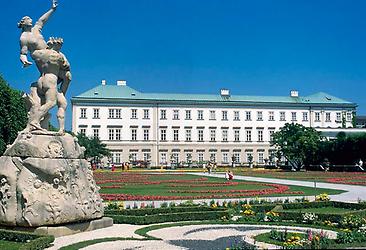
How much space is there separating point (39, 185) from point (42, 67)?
294cm

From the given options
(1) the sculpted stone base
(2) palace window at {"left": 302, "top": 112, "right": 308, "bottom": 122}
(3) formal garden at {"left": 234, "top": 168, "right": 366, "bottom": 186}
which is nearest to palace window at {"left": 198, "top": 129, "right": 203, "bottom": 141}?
(2) palace window at {"left": 302, "top": 112, "right": 308, "bottom": 122}

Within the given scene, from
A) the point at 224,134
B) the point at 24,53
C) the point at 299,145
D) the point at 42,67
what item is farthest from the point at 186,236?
the point at 224,134

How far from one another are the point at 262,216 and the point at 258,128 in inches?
Answer: 2592

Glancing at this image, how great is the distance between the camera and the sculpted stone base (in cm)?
1116

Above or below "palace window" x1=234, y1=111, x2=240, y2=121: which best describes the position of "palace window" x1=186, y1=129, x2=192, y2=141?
below

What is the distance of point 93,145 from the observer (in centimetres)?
6384

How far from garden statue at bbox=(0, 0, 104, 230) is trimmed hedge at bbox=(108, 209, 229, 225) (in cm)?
123

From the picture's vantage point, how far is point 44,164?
1140 cm

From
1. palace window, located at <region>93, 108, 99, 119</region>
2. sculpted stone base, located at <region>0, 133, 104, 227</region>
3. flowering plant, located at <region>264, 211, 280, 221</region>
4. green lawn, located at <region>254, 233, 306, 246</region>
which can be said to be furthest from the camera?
palace window, located at <region>93, 108, 99, 119</region>

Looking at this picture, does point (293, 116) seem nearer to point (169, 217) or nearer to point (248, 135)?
point (248, 135)

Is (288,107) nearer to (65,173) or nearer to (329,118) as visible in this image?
(329,118)

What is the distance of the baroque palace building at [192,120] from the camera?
242 ft

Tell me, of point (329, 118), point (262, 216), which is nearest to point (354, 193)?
point (262, 216)

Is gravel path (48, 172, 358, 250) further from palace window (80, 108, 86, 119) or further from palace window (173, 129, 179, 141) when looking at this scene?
palace window (173, 129, 179, 141)
